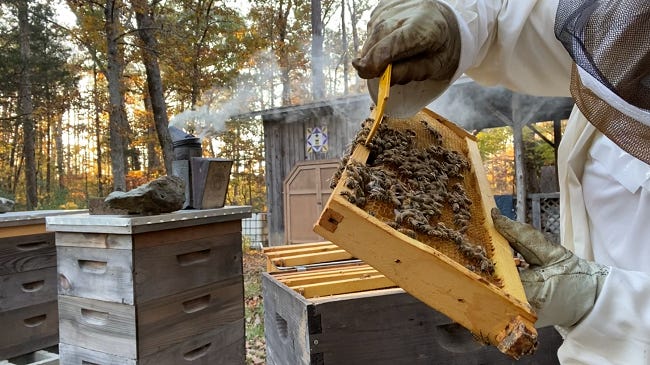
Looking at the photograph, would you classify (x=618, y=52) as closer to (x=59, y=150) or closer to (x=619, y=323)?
(x=619, y=323)

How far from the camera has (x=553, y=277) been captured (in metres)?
0.97

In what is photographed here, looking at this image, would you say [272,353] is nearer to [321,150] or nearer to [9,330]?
[9,330]

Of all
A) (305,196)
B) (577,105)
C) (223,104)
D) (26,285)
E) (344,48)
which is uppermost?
(344,48)

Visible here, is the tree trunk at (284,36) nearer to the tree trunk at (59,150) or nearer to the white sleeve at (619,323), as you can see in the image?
the tree trunk at (59,150)

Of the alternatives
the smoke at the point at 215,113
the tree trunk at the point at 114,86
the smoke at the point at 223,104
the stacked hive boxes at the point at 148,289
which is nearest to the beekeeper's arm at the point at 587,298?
the stacked hive boxes at the point at 148,289

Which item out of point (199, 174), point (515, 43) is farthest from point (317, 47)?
point (515, 43)

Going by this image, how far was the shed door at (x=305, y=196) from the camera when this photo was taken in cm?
870

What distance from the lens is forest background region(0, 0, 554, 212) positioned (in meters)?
8.80

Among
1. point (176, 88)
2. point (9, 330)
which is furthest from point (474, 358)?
point (176, 88)

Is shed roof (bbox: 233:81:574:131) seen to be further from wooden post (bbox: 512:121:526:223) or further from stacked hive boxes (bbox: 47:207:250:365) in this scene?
stacked hive boxes (bbox: 47:207:250:365)

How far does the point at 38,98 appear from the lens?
1313 cm

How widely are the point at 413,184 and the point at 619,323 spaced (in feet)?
1.70

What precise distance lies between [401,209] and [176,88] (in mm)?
13099

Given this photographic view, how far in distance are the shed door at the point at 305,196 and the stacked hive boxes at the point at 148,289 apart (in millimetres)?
6392
